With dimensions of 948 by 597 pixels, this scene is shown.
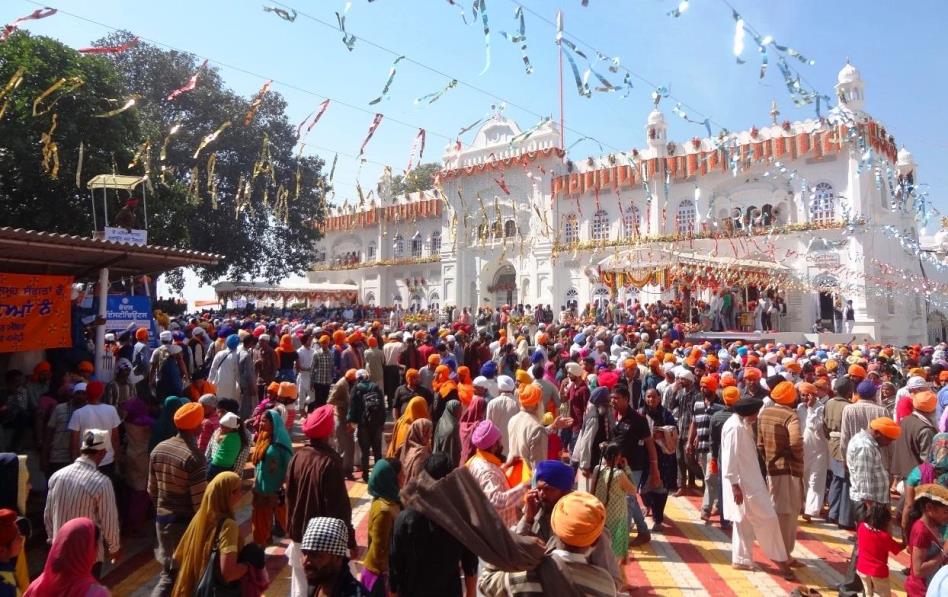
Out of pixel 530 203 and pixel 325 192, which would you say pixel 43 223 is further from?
pixel 530 203

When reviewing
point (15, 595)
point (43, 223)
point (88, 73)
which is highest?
point (88, 73)

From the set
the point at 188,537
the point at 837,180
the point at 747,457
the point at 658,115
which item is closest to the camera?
the point at 188,537

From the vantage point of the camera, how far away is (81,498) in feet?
12.7

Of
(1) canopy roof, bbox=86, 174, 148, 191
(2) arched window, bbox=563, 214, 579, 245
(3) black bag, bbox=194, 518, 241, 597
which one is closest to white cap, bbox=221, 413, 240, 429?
(3) black bag, bbox=194, 518, 241, 597

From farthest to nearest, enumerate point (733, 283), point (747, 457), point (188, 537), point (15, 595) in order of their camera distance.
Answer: point (733, 283) → point (747, 457) → point (188, 537) → point (15, 595)

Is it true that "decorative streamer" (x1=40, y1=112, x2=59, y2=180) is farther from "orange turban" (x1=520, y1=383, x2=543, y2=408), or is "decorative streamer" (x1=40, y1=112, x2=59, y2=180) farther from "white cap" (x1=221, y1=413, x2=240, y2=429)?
"orange turban" (x1=520, y1=383, x2=543, y2=408)

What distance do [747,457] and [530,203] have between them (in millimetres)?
26124

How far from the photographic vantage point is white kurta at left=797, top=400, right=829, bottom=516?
6.64 m

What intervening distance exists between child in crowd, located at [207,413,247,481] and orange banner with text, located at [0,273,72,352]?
441 cm

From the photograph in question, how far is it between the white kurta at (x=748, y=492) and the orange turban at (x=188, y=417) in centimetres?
412

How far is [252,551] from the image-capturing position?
3.02 meters

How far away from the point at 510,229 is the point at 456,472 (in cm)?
2925

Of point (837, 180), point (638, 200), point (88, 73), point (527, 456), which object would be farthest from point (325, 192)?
point (527, 456)

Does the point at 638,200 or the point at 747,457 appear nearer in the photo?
the point at 747,457
